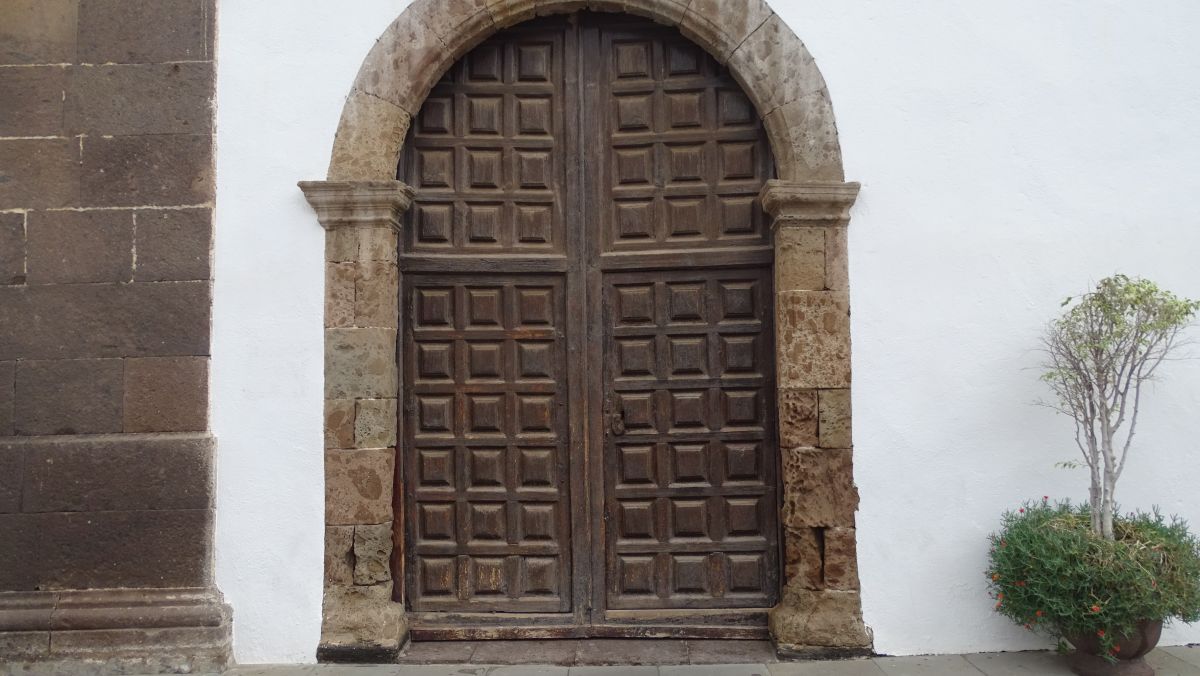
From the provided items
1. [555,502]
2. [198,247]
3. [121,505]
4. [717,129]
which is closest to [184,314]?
[198,247]

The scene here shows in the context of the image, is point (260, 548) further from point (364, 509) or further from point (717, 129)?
point (717, 129)

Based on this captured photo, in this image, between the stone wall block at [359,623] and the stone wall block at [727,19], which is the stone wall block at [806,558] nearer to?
the stone wall block at [359,623]

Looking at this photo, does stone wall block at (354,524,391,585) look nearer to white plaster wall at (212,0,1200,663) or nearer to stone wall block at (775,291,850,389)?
white plaster wall at (212,0,1200,663)

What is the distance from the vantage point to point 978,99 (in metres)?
4.19

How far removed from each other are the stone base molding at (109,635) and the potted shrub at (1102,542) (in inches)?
142

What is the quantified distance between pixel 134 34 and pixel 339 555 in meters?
2.73

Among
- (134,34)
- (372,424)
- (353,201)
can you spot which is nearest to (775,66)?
(353,201)

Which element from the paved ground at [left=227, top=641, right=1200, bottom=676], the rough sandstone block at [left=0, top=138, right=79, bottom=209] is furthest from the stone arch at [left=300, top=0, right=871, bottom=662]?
the rough sandstone block at [left=0, top=138, right=79, bottom=209]

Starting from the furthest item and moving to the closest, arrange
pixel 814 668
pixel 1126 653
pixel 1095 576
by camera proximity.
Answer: pixel 814 668, pixel 1126 653, pixel 1095 576

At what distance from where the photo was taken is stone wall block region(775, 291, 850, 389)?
13.5ft

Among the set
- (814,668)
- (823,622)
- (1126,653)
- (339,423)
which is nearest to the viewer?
(1126,653)

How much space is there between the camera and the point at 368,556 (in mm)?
4105

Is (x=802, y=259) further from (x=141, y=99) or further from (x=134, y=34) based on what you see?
(x=134, y=34)

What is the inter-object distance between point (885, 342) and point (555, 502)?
1.80m
